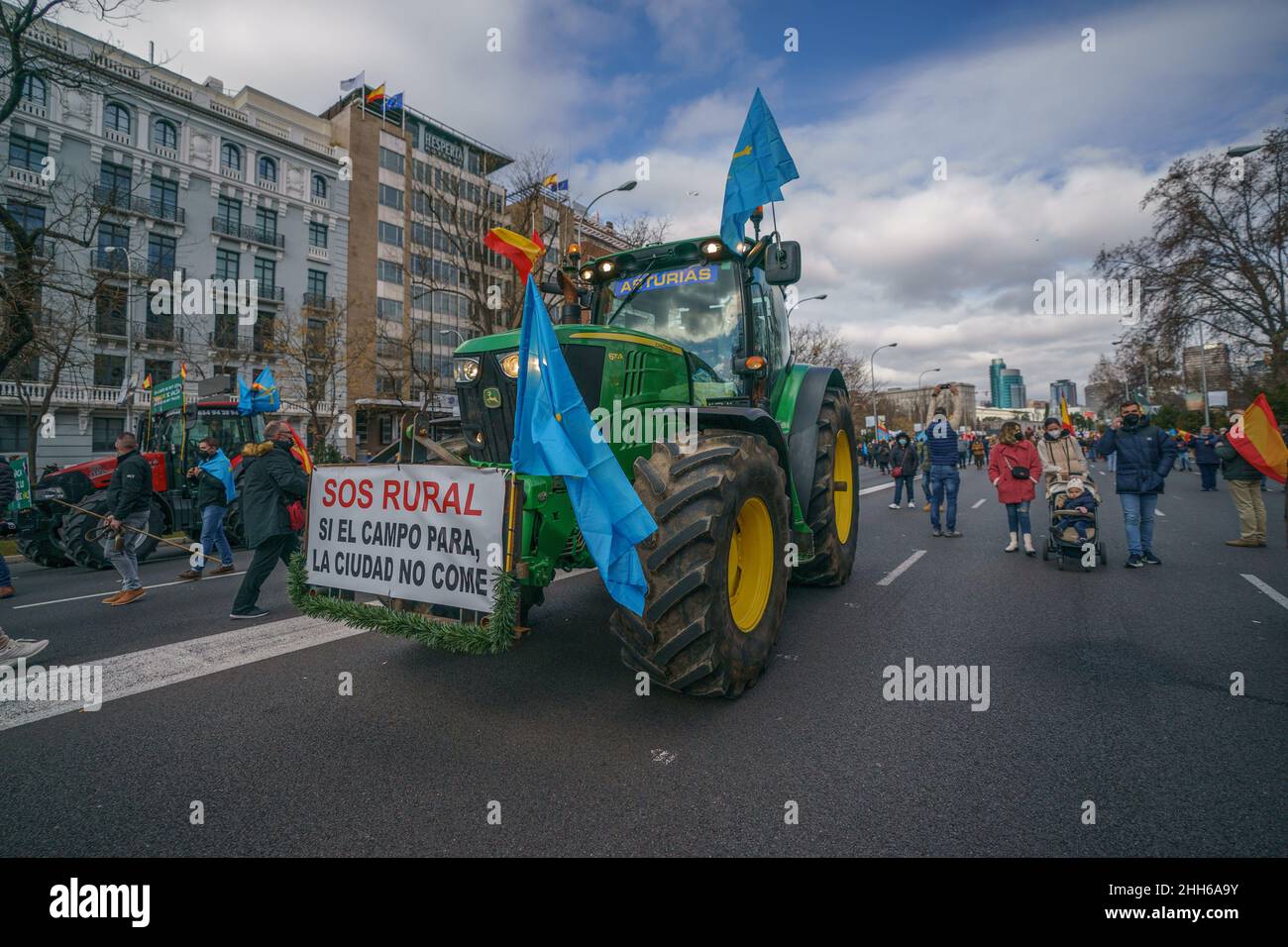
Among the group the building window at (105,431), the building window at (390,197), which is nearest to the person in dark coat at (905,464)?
the building window at (105,431)

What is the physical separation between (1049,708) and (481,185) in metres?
26.9

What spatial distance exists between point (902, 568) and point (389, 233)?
43.2 meters

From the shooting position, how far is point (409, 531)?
139 inches

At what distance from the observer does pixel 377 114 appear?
137 feet

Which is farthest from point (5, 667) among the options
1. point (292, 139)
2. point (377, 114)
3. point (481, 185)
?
point (377, 114)

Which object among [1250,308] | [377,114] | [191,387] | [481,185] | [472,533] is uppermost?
[377,114]

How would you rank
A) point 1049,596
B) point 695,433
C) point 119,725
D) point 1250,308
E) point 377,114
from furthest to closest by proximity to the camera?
1. point 377,114
2. point 1250,308
3. point 1049,596
4. point 695,433
5. point 119,725

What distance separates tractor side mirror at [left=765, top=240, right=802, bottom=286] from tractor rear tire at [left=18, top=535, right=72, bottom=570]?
12146 mm

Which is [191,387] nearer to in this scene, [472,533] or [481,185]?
[481,185]

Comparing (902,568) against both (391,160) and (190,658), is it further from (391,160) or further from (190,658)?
(391,160)

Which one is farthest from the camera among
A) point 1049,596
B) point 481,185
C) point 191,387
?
point 191,387

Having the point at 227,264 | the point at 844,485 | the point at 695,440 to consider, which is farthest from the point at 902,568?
the point at 227,264

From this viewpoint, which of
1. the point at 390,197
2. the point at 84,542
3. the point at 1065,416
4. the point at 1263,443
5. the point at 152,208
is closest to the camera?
the point at 1263,443

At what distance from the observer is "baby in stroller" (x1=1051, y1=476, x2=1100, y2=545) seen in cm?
761
